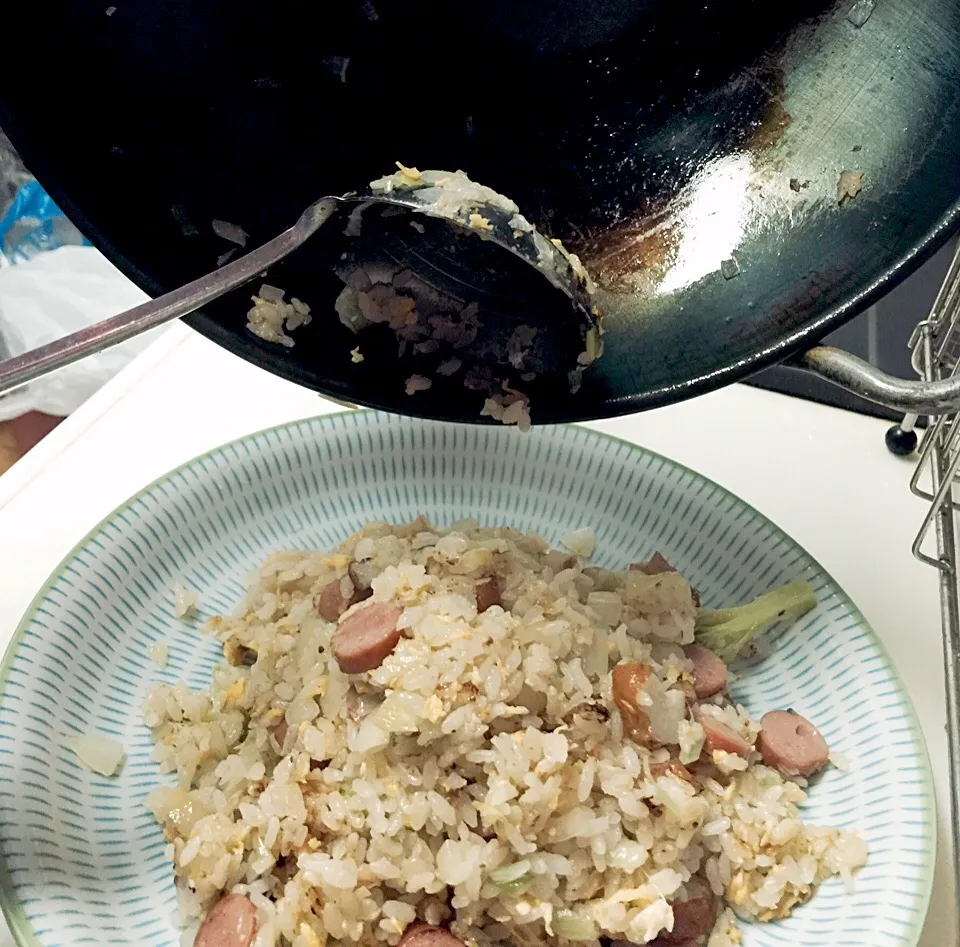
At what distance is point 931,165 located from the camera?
88 cm

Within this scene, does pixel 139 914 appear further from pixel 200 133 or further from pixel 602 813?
pixel 200 133

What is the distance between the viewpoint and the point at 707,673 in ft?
4.08

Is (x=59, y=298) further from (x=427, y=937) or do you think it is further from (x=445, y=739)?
(x=427, y=937)

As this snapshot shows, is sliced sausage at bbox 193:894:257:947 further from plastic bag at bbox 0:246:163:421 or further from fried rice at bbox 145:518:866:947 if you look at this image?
plastic bag at bbox 0:246:163:421

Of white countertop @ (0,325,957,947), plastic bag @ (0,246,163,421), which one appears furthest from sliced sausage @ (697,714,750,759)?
plastic bag @ (0,246,163,421)

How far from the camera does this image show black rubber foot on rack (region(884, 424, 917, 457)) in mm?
1585

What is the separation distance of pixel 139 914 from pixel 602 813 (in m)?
0.54

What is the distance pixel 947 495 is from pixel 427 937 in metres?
0.81

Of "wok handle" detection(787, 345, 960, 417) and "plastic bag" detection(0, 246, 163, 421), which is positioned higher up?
"wok handle" detection(787, 345, 960, 417)

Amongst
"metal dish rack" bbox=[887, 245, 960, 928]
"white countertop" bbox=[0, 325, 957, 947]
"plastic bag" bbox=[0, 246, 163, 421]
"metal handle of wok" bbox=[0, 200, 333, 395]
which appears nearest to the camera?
"metal handle of wok" bbox=[0, 200, 333, 395]

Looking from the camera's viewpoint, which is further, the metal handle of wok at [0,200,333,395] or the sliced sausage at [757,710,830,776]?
the sliced sausage at [757,710,830,776]

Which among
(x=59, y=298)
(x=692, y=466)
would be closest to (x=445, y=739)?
(x=692, y=466)

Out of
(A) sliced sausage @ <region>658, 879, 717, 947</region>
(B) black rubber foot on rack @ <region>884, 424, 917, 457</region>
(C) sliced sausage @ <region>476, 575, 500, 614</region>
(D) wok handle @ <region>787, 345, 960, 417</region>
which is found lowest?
(A) sliced sausage @ <region>658, 879, 717, 947</region>

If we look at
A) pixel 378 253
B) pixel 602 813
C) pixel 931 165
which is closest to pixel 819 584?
pixel 602 813
